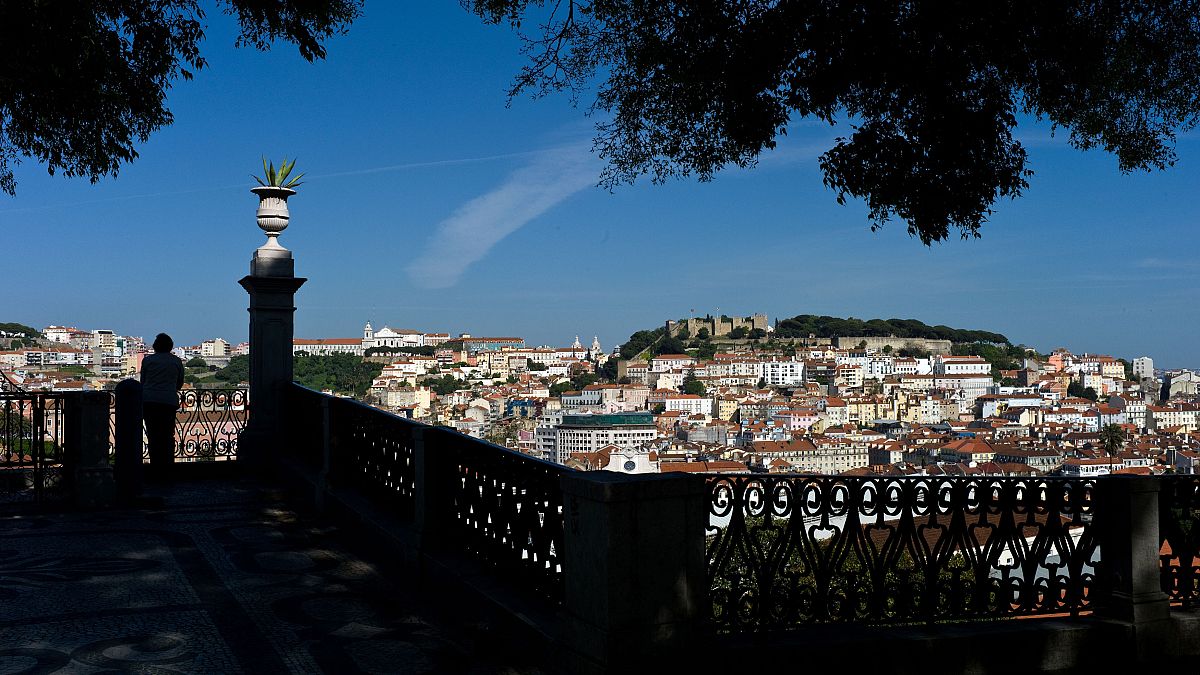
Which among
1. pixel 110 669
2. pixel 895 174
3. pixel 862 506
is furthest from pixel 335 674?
pixel 895 174

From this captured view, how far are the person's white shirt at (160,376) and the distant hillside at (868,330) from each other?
171 meters

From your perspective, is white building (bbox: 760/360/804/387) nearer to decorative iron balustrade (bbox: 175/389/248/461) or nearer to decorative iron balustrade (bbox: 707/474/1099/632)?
decorative iron balustrade (bbox: 175/389/248/461)

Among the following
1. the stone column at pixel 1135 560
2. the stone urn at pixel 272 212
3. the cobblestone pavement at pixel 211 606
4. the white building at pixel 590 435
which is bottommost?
the white building at pixel 590 435

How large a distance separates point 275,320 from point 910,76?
617cm

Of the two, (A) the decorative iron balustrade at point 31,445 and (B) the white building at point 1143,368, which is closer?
(A) the decorative iron balustrade at point 31,445

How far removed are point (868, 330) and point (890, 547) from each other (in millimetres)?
181843

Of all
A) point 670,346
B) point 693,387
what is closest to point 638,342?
point 670,346

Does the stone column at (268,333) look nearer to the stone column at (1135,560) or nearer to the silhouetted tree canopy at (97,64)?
the silhouetted tree canopy at (97,64)

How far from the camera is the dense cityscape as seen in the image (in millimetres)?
42375

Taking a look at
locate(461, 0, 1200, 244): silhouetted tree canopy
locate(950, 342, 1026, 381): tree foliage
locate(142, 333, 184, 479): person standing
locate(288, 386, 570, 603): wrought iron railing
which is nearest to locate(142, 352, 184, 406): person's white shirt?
locate(142, 333, 184, 479): person standing

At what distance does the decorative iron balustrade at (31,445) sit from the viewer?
741 cm

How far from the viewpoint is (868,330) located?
180 m

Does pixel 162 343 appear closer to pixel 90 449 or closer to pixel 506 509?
pixel 90 449

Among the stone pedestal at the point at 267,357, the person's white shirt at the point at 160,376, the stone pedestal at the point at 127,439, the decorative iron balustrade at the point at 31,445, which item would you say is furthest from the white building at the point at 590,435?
the stone pedestal at the point at 127,439
